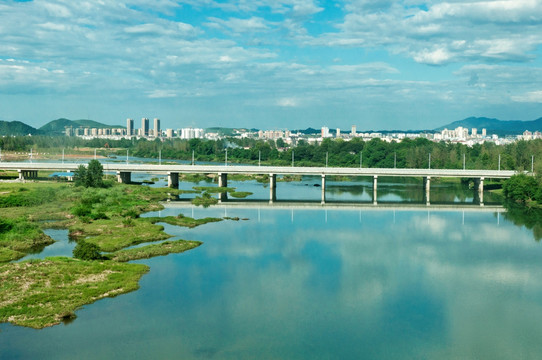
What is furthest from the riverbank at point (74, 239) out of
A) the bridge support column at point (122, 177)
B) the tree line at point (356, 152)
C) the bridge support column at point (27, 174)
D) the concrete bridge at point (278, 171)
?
the tree line at point (356, 152)

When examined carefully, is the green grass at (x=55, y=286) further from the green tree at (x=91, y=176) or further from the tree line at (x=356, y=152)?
the tree line at (x=356, y=152)

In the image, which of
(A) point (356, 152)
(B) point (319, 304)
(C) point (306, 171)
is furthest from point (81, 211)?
(A) point (356, 152)

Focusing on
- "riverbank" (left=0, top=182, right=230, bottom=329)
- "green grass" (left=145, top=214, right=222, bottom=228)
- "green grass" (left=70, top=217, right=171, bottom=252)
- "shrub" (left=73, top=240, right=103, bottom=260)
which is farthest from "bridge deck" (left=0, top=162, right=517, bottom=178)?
"shrub" (left=73, top=240, right=103, bottom=260)

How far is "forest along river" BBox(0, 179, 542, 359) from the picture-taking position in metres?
16.3

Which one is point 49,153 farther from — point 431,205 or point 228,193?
point 431,205

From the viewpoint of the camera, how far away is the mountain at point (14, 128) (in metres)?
174

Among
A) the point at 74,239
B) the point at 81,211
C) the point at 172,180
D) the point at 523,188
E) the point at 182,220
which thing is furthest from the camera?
the point at 172,180

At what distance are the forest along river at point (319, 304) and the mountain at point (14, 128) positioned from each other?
16312 cm

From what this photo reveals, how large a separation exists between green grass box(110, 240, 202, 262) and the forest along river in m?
0.74

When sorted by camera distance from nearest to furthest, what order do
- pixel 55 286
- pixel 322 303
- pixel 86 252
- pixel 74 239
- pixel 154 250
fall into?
pixel 322 303 → pixel 55 286 → pixel 86 252 → pixel 154 250 → pixel 74 239

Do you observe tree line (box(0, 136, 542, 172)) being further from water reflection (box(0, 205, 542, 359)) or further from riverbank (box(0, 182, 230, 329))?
riverbank (box(0, 182, 230, 329))

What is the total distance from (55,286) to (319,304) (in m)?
10.2

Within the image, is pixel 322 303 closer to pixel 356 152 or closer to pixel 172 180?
pixel 172 180

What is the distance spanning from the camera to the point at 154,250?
27.6 meters
